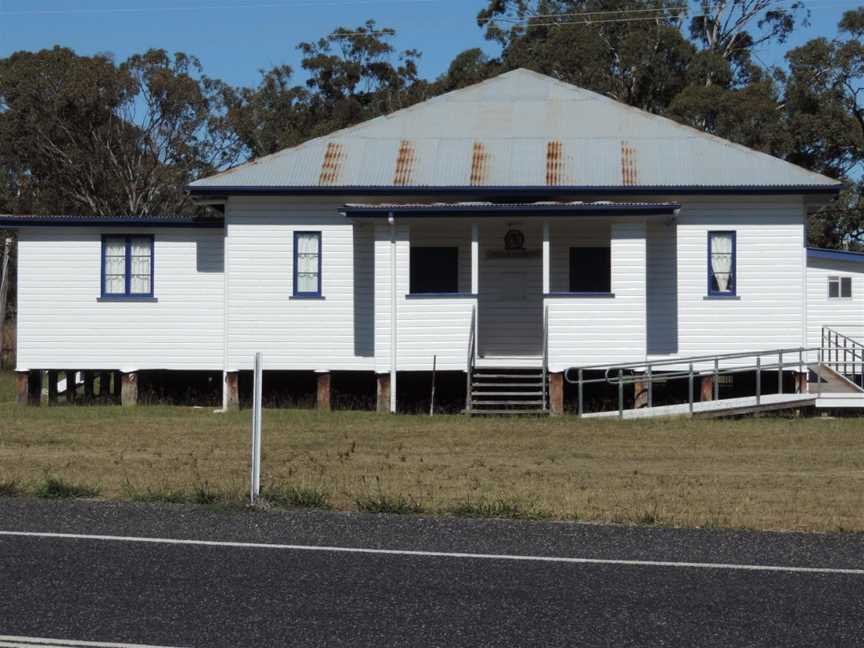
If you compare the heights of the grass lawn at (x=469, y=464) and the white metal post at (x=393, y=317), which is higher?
the white metal post at (x=393, y=317)

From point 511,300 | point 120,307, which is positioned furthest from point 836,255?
point 120,307

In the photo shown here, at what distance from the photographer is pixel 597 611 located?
8.64 metres

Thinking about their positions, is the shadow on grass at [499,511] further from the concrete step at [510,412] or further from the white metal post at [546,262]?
the white metal post at [546,262]

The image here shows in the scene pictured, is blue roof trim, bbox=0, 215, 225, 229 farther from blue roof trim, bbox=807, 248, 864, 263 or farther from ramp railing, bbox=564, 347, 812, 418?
blue roof trim, bbox=807, 248, 864, 263

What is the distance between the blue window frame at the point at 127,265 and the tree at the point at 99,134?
25996mm

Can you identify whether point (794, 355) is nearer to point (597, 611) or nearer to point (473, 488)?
point (473, 488)

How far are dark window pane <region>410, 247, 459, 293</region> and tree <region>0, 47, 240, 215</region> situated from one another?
2776 cm

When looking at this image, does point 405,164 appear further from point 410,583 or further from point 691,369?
point 410,583

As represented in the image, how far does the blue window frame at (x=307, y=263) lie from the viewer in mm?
26641

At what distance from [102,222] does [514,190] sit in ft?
A: 25.7

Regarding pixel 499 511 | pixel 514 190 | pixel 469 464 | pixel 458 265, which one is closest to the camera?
pixel 499 511

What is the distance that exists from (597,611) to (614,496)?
5819mm

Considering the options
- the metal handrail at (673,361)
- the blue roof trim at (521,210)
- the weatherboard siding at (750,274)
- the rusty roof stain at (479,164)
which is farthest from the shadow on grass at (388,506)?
the weatherboard siding at (750,274)

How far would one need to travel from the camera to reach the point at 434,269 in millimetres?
27578
